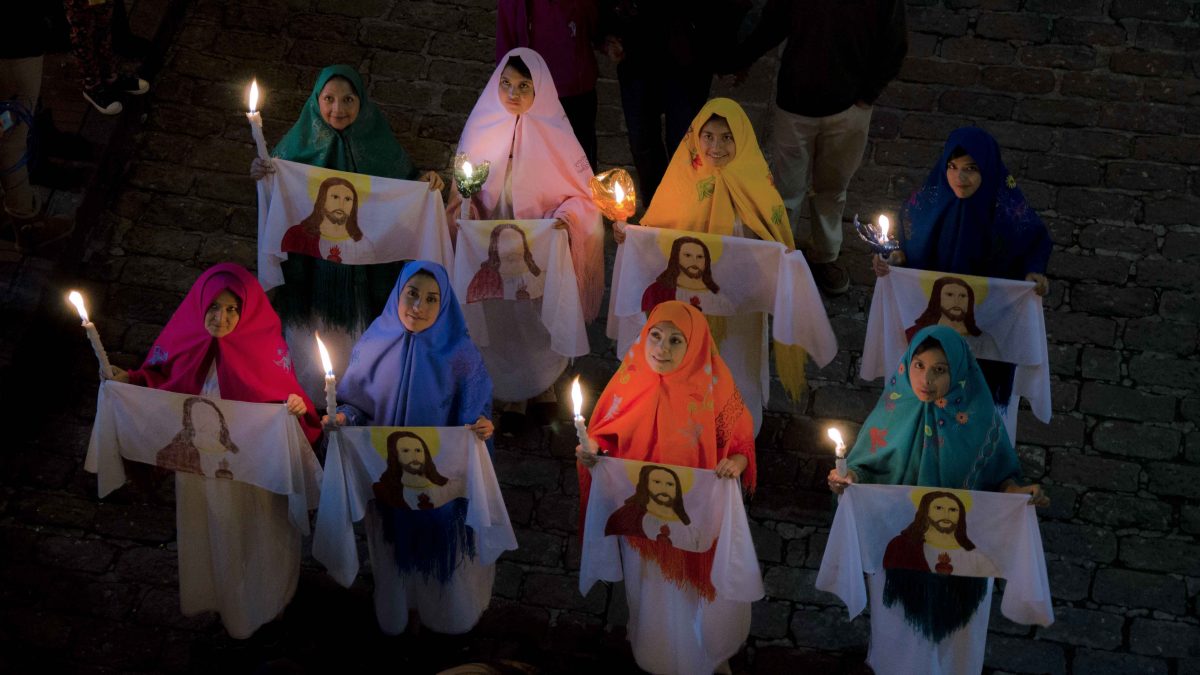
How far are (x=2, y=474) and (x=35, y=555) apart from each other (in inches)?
23.7

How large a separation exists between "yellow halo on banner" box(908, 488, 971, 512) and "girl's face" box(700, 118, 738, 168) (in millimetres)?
2092

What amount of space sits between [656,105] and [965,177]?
6.48 feet

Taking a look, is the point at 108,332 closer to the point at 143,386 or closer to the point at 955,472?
the point at 143,386

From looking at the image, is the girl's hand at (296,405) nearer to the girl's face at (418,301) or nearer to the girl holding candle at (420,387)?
the girl holding candle at (420,387)

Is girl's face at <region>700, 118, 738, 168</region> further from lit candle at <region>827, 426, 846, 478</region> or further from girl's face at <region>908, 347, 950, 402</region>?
lit candle at <region>827, 426, 846, 478</region>

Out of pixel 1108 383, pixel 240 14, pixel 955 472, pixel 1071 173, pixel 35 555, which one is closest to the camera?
pixel 955 472

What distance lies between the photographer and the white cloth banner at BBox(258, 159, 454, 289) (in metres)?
7.91

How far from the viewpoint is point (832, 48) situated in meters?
8.45

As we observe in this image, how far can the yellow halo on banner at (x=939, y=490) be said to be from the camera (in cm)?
644

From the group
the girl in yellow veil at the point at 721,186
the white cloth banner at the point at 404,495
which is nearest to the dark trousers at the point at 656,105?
the girl in yellow veil at the point at 721,186

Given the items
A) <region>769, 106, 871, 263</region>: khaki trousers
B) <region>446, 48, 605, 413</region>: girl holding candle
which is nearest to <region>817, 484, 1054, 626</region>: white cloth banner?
<region>446, 48, 605, 413</region>: girl holding candle

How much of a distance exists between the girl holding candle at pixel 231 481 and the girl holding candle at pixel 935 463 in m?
2.45

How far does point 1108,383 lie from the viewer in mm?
8383

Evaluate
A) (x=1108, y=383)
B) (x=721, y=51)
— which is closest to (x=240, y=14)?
(x=721, y=51)
